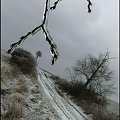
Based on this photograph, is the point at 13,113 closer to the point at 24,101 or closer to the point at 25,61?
the point at 24,101

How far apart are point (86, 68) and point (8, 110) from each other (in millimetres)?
17571

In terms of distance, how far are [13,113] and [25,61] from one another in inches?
438

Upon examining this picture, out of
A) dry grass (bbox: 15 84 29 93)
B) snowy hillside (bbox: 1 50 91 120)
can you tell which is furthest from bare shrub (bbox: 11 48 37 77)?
dry grass (bbox: 15 84 29 93)

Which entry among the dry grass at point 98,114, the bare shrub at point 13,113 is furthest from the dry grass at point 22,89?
the dry grass at point 98,114

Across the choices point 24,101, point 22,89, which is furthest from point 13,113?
point 22,89

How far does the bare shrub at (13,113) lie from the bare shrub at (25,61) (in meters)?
8.66

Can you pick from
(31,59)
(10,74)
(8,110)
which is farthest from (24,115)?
(31,59)

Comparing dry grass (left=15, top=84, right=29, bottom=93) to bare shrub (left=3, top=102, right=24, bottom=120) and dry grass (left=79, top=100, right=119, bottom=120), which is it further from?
dry grass (left=79, top=100, right=119, bottom=120)

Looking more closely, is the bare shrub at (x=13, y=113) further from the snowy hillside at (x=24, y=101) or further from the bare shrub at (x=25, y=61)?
the bare shrub at (x=25, y=61)

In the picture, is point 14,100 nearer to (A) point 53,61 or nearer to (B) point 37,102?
(B) point 37,102

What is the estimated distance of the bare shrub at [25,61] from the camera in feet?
74.9

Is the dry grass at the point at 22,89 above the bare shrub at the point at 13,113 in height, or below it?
above

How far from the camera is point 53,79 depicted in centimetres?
2856

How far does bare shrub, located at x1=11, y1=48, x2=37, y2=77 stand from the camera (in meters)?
22.8
